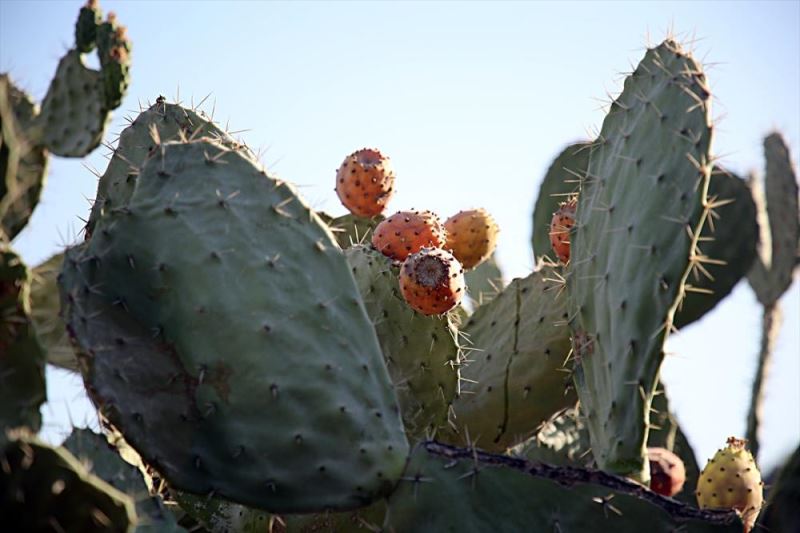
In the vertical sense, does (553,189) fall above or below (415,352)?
above

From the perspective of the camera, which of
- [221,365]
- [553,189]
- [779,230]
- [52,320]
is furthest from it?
[779,230]

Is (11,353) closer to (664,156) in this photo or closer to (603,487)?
(603,487)

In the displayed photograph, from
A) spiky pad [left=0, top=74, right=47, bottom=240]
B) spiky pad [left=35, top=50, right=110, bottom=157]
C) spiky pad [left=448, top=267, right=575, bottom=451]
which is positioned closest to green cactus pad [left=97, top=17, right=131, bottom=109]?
spiky pad [left=35, top=50, right=110, bottom=157]

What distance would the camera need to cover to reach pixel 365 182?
3164 millimetres

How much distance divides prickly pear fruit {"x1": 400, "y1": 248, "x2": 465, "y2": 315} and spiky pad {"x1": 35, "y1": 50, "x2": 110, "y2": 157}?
0.97 meters

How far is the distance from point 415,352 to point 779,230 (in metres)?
4.08

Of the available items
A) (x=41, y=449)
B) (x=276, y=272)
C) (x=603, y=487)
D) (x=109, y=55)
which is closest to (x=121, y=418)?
(x=276, y=272)

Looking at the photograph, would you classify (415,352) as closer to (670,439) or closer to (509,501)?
(509,501)

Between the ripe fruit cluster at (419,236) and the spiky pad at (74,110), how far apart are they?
0.65m

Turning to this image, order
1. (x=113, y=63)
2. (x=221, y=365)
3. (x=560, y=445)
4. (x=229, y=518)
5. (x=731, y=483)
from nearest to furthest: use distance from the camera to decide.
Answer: (x=221, y=365) < (x=229, y=518) < (x=731, y=483) < (x=113, y=63) < (x=560, y=445)

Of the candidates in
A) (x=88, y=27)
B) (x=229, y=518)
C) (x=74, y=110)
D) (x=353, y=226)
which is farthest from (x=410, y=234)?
(x=88, y=27)

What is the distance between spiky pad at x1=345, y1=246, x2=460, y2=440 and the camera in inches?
108

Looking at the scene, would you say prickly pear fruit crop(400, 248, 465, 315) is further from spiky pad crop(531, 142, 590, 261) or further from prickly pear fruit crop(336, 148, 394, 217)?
spiky pad crop(531, 142, 590, 261)

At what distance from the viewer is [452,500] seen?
7.27 ft
